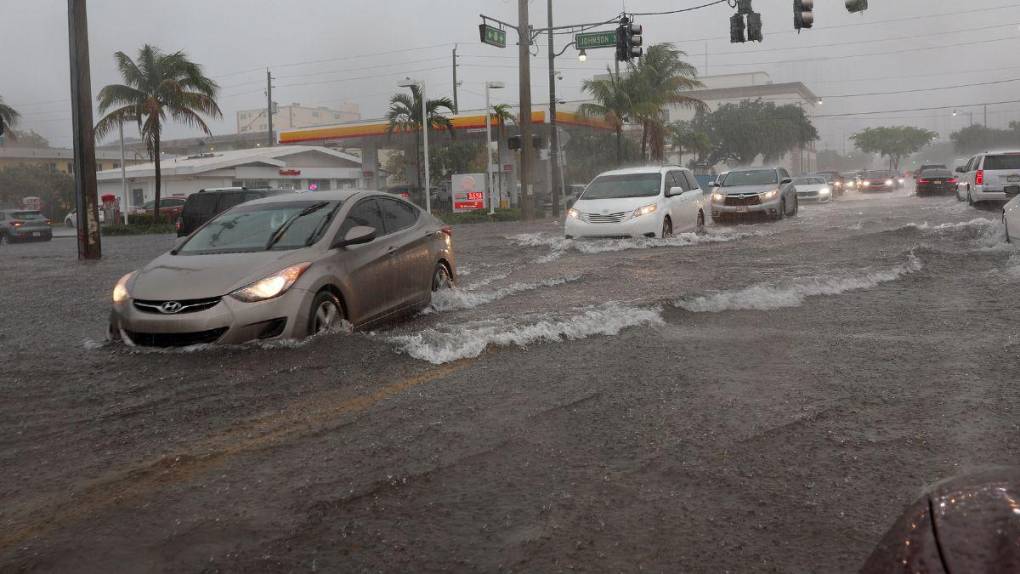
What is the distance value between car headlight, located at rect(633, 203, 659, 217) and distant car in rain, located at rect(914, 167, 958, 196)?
90.9ft

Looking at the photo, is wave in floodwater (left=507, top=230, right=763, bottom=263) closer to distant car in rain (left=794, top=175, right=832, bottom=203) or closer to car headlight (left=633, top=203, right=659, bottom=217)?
car headlight (left=633, top=203, right=659, bottom=217)

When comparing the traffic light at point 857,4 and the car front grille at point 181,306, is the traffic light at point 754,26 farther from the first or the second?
the car front grille at point 181,306

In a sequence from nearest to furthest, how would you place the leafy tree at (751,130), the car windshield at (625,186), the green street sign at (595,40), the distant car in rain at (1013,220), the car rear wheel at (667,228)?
1. the distant car in rain at (1013,220)
2. the car rear wheel at (667,228)
3. the car windshield at (625,186)
4. the green street sign at (595,40)
5. the leafy tree at (751,130)

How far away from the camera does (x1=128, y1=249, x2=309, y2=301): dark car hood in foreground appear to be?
22.7ft

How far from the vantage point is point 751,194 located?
79.4 ft

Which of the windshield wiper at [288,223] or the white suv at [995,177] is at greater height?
the white suv at [995,177]

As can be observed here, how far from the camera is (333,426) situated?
498cm

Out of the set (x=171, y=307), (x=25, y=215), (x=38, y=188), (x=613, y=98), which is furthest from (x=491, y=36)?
(x=38, y=188)

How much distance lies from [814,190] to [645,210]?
24547 millimetres

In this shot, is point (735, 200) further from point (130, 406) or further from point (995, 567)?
point (995, 567)

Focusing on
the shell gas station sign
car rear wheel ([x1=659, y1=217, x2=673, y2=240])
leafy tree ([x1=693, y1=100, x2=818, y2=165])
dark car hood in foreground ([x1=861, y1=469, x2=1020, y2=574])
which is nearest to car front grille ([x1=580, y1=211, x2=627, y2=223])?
car rear wheel ([x1=659, y1=217, x2=673, y2=240])

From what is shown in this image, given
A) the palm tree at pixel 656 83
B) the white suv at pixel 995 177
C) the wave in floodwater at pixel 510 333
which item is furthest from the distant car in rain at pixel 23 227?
the white suv at pixel 995 177

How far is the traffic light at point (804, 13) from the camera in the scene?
774 inches

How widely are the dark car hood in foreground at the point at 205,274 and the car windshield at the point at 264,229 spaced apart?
0.28 meters
